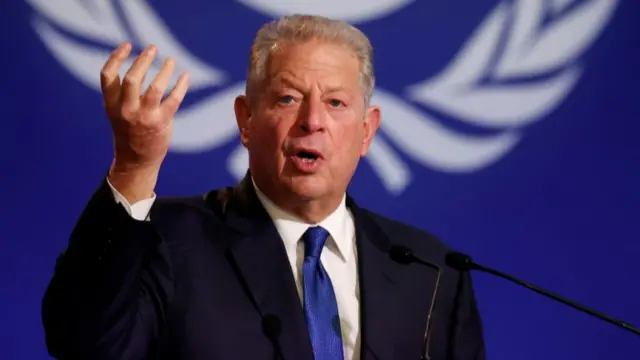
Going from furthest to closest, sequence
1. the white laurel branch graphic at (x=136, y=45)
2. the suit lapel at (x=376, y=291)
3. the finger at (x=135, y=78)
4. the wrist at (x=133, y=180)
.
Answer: the white laurel branch graphic at (x=136, y=45) → the suit lapel at (x=376, y=291) → the wrist at (x=133, y=180) → the finger at (x=135, y=78)

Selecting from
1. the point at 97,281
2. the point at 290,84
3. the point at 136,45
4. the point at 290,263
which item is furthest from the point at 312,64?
the point at 136,45

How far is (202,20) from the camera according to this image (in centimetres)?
263

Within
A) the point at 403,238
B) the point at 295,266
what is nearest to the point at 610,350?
the point at 403,238

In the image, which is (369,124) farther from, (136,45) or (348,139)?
(136,45)

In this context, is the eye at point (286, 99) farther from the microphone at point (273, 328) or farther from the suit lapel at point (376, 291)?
the microphone at point (273, 328)

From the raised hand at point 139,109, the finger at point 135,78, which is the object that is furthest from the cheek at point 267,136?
the finger at point 135,78

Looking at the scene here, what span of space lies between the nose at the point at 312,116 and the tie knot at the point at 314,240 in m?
0.22

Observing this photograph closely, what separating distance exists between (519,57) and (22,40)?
1.45m

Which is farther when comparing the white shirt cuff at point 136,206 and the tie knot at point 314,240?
the tie knot at point 314,240

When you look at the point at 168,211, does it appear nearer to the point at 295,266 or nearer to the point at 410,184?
the point at 295,266

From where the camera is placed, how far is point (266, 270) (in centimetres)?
185

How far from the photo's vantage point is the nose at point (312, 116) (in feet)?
6.13

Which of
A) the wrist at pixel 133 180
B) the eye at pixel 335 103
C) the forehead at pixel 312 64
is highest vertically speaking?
the forehead at pixel 312 64

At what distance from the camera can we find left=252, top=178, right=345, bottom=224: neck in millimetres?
1957
